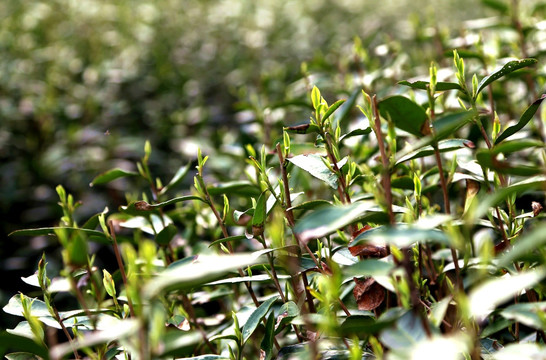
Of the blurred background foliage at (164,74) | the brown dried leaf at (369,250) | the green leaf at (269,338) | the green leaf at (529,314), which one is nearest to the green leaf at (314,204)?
the brown dried leaf at (369,250)

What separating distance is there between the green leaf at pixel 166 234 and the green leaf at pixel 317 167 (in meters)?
0.37

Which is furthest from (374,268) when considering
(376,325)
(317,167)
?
(317,167)

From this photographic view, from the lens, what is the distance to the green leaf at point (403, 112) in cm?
94

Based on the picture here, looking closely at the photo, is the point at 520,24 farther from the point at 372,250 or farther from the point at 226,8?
the point at 226,8

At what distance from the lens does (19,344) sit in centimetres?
97

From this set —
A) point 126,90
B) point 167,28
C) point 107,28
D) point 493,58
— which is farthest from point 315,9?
point 493,58

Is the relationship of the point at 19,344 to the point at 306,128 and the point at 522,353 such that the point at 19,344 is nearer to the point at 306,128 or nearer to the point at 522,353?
the point at 306,128

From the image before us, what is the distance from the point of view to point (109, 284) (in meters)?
1.13

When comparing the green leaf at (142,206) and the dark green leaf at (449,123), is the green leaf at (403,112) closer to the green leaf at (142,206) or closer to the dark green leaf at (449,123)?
the dark green leaf at (449,123)

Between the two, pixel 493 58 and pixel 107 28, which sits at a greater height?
pixel 107 28

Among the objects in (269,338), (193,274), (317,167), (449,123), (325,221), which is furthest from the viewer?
(317,167)

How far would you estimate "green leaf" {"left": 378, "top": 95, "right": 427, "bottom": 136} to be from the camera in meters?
0.94

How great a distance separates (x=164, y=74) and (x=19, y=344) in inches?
126

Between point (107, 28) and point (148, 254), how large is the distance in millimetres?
4387
